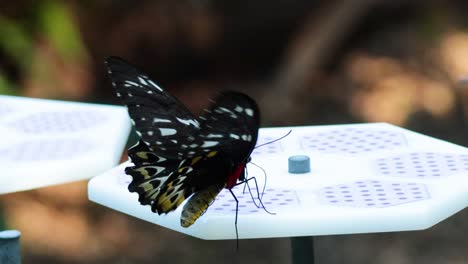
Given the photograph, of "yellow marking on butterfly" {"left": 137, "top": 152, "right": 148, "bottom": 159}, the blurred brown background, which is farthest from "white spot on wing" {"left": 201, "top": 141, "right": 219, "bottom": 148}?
the blurred brown background

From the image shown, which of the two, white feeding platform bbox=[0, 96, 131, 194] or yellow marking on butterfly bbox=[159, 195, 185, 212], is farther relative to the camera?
white feeding platform bbox=[0, 96, 131, 194]

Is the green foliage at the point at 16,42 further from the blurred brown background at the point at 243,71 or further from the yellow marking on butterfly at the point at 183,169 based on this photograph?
the yellow marking on butterfly at the point at 183,169

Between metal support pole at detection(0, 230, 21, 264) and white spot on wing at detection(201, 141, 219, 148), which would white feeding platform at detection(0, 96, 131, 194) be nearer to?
metal support pole at detection(0, 230, 21, 264)

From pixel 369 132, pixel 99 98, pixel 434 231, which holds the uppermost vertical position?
pixel 369 132

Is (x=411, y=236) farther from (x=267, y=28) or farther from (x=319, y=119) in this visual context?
(x=267, y=28)

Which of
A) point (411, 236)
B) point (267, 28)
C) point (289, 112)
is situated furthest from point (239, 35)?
point (411, 236)

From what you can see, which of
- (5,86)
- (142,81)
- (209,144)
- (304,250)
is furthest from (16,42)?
(209,144)

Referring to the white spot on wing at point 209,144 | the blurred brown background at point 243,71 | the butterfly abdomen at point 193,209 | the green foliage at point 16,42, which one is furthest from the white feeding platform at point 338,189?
the green foliage at point 16,42
